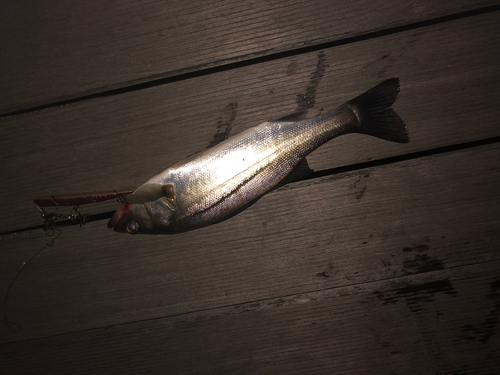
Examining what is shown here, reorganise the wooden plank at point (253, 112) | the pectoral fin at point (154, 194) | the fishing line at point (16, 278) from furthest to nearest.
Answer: the fishing line at point (16, 278) → the wooden plank at point (253, 112) → the pectoral fin at point (154, 194)

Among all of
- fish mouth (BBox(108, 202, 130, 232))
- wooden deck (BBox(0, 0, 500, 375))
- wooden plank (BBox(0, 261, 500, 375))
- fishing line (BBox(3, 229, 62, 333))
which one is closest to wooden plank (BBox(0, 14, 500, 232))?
wooden deck (BBox(0, 0, 500, 375))

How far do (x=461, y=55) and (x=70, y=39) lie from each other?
74.3 inches

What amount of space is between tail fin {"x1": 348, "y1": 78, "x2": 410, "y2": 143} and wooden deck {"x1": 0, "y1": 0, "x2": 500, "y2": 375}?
16 cm

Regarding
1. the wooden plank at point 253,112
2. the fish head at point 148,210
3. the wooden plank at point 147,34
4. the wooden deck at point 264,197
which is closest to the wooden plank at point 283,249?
the wooden deck at point 264,197

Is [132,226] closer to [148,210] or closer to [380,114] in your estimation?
[148,210]

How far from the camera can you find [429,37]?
1284 mm

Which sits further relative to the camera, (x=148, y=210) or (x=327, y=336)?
(x=327, y=336)

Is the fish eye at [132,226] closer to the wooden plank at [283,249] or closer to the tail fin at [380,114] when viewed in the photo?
the wooden plank at [283,249]

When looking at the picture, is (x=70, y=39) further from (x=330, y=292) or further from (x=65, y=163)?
(x=330, y=292)

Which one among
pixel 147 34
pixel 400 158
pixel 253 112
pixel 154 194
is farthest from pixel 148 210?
pixel 400 158

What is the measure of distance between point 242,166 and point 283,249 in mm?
516

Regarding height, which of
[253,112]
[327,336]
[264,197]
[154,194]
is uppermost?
[253,112]

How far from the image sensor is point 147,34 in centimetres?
136

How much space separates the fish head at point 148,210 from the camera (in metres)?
1.12
